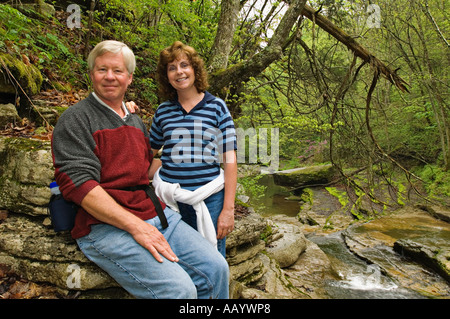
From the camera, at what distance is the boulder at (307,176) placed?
14.0 meters

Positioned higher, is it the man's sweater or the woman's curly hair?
the woman's curly hair

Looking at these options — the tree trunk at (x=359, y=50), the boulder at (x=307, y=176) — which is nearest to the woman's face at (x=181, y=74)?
the tree trunk at (x=359, y=50)

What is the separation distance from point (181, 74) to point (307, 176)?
43.2ft

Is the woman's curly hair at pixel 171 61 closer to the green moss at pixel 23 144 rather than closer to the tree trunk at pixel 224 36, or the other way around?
the green moss at pixel 23 144

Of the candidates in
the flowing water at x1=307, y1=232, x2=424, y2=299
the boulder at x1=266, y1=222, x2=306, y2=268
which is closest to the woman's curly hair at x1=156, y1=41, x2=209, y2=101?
the boulder at x1=266, y1=222, x2=306, y2=268

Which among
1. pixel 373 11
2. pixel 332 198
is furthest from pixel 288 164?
pixel 373 11

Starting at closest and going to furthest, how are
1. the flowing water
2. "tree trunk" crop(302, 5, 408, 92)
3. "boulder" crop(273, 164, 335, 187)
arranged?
"tree trunk" crop(302, 5, 408, 92) < the flowing water < "boulder" crop(273, 164, 335, 187)

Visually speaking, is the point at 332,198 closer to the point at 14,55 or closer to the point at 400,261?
the point at 400,261

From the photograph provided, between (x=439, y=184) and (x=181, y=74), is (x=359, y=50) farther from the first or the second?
(x=439, y=184)

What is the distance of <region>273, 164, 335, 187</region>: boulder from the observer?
1398 cm

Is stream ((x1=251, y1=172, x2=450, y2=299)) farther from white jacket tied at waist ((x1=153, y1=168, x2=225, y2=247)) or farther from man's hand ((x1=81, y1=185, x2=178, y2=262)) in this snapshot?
man's hand ((x1=81, y1=185, x2=178, y2=262))

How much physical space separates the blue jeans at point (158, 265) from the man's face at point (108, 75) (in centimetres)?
85

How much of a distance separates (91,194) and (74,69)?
3.93m

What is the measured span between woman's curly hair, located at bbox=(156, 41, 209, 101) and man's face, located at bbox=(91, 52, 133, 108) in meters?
0.36
